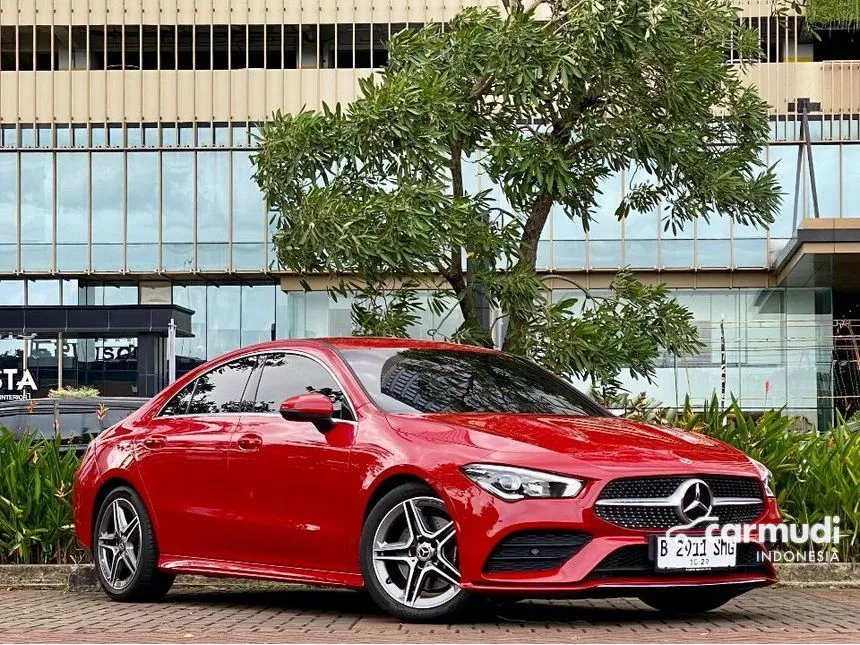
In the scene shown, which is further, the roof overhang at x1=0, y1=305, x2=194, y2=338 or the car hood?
the roof overhang at x1=0, y1=305, x2=194, y2=338

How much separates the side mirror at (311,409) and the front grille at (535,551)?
1.38 meters

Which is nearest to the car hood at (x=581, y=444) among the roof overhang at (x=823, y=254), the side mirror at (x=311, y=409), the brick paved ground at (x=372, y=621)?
the side mirror at (x=311, y=409)

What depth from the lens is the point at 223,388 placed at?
973 centimetres

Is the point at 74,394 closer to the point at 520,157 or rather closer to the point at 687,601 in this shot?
the point at 520,157

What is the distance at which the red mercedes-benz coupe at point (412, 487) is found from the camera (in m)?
7.62

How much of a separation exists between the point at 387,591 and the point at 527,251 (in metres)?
6.27

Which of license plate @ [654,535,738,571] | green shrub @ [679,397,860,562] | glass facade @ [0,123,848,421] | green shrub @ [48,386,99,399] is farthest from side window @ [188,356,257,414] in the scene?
glass facade @ [0,123,848,421]

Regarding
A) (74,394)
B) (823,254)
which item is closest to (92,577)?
(74,394)

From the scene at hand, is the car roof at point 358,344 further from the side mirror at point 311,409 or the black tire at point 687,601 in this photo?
the black tire at point 687,601

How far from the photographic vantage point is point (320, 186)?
517 inches

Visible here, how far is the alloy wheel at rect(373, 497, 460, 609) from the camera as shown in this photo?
25.7ft

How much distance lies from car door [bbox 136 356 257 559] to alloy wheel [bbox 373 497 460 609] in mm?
1451

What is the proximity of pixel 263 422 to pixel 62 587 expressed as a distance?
2.96 meters

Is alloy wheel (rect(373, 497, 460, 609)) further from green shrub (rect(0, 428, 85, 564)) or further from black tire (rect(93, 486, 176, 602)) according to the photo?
green shrub (rect(0, 428, 85, 564))
